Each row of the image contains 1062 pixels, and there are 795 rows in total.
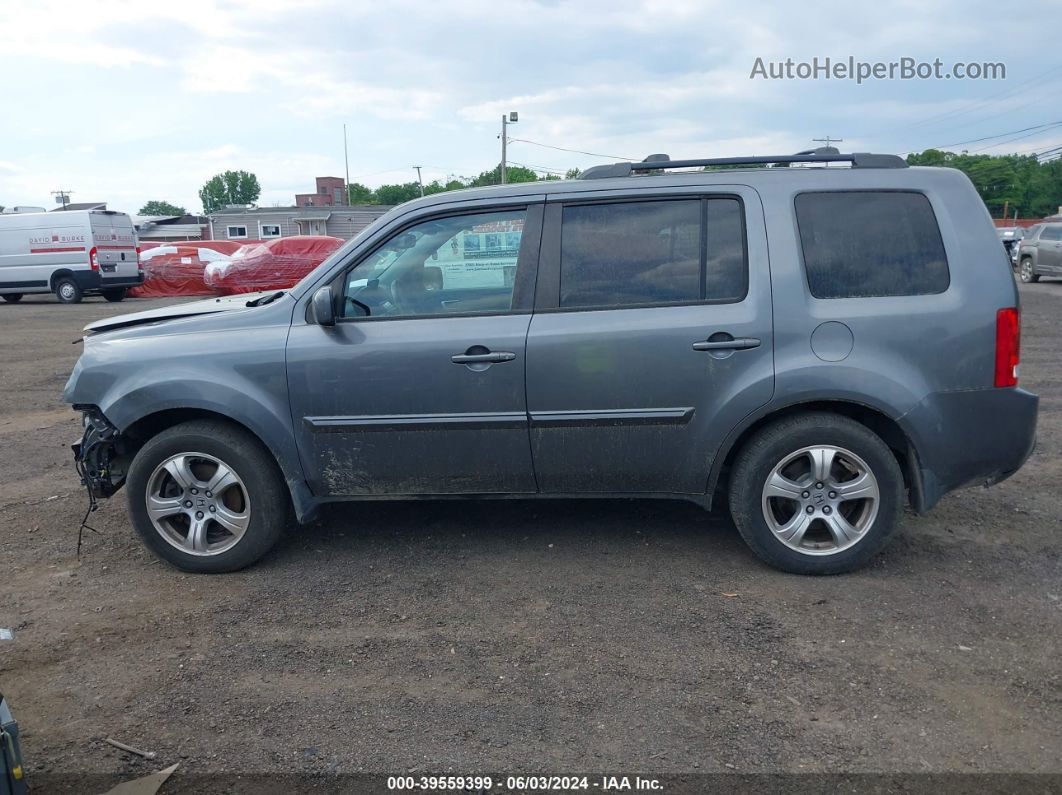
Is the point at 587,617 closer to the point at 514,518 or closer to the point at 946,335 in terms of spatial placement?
the point at 514,518

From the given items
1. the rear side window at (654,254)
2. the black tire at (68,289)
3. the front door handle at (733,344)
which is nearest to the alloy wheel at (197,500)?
the rear side window at (654,254)

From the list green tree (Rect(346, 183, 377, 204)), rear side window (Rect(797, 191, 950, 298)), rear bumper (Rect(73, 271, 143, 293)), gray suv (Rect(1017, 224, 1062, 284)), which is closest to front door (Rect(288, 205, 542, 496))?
rear side window (Rect(797, 191, 950, 298))

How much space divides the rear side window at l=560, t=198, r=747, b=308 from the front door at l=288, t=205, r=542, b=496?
0.78ft

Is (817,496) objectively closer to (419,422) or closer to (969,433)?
(969,433)

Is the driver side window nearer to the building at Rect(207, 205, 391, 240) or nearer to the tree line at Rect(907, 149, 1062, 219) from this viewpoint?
the building at Rect(207, 205, 391, 240)

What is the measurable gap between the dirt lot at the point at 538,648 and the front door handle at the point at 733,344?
1113mm

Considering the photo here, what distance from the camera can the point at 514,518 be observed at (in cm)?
527

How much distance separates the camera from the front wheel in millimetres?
24594

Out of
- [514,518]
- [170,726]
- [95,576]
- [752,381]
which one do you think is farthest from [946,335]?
[95,576]

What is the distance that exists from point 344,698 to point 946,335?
3.05 m

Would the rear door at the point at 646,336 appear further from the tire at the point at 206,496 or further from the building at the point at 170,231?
the building at the point at 170,231

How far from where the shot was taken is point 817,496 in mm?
4285

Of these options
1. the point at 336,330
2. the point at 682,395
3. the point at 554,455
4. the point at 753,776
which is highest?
the point at 336,330

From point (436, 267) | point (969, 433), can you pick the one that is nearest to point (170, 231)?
point (436, 267)
